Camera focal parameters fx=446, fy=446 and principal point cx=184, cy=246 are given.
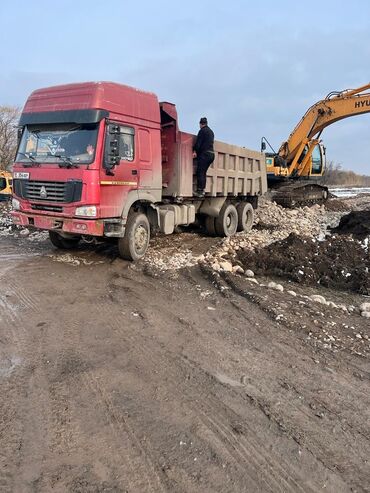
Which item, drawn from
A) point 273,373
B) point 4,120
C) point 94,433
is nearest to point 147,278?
point 273,373

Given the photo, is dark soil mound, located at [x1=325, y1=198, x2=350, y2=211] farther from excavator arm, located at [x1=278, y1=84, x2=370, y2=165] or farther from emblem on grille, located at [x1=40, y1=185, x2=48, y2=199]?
emblem on grille, located at [x1=40, y1=185, x2=48, y2=199]

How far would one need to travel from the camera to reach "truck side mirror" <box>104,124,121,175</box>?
7.54 meters

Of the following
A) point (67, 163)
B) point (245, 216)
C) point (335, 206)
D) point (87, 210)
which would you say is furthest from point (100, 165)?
point (335, 206)

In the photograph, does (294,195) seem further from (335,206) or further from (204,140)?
(204,140)

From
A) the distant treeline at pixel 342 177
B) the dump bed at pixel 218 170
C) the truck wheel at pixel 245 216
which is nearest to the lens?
the dump bed at pixel 218 170

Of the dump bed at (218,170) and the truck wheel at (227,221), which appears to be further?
the truck wheel at (227,221)

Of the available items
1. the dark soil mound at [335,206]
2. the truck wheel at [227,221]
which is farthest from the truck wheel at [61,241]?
the dark soil mound at [335,206]

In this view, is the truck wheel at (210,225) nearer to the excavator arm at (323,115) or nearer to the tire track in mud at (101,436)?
the tire track in mud at (101,436)

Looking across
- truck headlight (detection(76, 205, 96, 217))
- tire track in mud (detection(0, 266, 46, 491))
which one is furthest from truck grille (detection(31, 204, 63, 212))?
tire track in mud (detection(0, 266, 46, 491))

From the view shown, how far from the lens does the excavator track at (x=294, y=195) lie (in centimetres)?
1919

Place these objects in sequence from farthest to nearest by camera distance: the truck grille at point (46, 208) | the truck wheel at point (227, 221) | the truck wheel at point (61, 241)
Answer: the truck wheel at point (227, 221), the truck wheel at point (61, 241), the truck grille at point (46, 208)

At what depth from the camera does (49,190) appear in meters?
7.77

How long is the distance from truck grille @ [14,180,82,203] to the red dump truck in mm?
17

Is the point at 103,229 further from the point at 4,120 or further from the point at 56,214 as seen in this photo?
the point at 4,120
